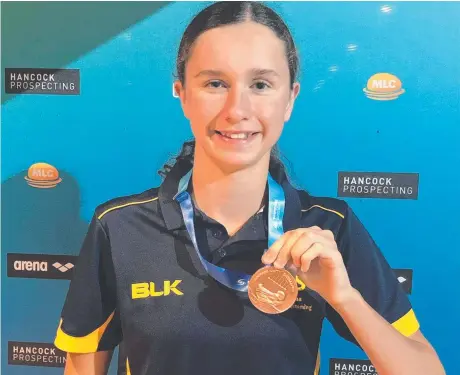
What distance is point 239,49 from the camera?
4.17 ft

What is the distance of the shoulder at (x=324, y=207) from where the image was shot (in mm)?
1438

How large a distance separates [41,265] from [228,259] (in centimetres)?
91

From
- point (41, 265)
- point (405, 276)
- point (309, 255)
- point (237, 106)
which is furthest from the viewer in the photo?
point (41, 265)

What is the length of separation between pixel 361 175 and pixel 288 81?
0.54 meters

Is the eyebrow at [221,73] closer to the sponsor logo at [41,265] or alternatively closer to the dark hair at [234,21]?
the dark hair at [234,21]

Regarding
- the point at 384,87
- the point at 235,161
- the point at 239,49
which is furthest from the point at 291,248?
the point at 384,87

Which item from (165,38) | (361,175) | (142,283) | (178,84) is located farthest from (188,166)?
(361,175)

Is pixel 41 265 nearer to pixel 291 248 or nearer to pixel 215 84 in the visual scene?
pixel 215 84

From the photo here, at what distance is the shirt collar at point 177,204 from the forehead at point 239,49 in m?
0.31

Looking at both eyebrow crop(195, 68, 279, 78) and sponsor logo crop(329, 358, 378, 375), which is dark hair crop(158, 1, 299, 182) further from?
sponsor logo crop(329, 358, 378, 375)

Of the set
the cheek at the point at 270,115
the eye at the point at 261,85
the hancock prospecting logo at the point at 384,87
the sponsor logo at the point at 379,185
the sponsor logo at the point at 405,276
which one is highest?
the hancock prospecting logo at the point at 384,87

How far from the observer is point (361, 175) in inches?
67.8

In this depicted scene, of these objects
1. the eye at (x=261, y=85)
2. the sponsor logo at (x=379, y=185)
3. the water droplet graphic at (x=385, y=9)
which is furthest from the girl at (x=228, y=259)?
the water droplet graphic at (x=385, y=9)

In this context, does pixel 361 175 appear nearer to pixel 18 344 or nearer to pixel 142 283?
pixel 142 283
